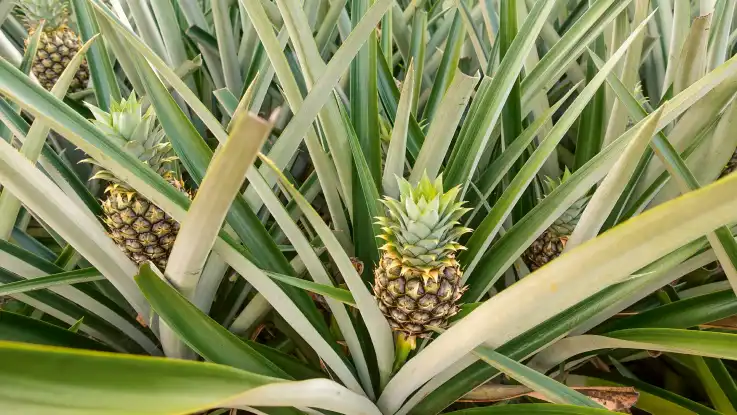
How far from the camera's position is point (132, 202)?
1.93 ft

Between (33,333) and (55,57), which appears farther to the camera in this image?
(55,57)

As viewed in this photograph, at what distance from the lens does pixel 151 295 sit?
1.45 feet

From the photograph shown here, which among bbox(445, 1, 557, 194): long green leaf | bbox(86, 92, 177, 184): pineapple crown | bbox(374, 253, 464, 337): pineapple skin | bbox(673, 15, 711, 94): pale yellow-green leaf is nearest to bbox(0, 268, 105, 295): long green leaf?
bbox(86, 92, 177, 184): pineapple crown

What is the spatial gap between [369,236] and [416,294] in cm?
17

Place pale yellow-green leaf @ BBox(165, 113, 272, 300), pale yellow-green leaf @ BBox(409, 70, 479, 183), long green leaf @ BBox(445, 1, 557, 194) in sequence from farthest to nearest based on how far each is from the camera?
long green leaf @ BBox(445, 1, 557, 194)
pale yellow-green leaf @ BBox(409, 70, 479, 183)
pale yellow-green leaf @ BBox(165, 113, 272, 300)

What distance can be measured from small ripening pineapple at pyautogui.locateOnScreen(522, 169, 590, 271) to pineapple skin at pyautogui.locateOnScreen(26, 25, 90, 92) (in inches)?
43.2

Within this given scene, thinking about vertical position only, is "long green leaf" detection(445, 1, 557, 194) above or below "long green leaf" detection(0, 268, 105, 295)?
above

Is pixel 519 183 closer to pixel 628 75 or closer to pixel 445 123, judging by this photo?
pixel 445 123

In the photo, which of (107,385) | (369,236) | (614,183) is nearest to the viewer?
(107,385)

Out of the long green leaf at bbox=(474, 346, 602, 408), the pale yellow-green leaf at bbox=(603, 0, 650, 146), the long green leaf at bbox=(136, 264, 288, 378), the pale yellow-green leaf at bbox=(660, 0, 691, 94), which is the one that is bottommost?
the long green leaf at bbox=(136, 264, 288, 378)

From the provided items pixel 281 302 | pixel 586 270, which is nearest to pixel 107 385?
pixel 281 302

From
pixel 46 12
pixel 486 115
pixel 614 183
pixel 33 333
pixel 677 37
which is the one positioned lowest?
pixel 33 333

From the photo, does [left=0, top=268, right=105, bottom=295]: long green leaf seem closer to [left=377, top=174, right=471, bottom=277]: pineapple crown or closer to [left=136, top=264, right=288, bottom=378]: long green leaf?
[left=136, top=264, right=288, bottom=378]: long green leaf

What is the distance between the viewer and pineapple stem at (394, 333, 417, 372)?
58cm
